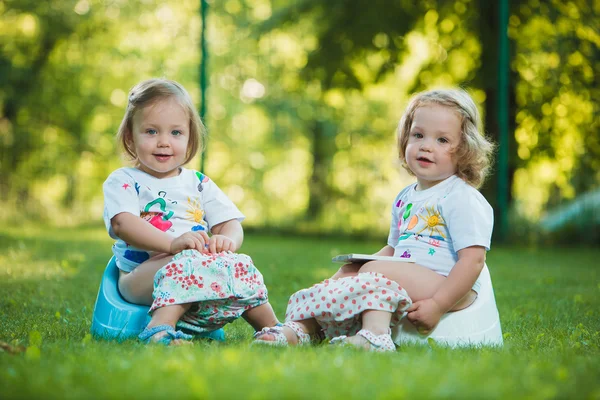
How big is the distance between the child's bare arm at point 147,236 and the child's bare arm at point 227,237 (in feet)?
0.15

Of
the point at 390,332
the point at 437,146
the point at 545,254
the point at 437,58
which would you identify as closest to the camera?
the point at 390,332

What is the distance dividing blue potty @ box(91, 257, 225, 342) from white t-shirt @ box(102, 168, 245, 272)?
181 millimetres

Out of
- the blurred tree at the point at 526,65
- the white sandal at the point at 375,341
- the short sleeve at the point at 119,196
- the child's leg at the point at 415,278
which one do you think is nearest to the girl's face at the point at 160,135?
the short sleeve at the point at 119,196

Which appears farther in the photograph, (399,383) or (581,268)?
(581,268)

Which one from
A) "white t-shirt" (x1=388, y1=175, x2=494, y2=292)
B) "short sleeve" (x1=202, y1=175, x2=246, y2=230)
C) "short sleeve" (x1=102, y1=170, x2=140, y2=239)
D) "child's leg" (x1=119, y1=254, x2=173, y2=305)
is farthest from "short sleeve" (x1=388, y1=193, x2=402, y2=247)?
"short sleeve" (x1=102, y1=170, x2=140, y2=239)

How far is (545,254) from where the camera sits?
758 cm

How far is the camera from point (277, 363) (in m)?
2.14

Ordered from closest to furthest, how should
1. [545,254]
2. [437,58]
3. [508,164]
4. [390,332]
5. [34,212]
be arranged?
[390,332], [545,254], [508,164], [437,58], [34,212]

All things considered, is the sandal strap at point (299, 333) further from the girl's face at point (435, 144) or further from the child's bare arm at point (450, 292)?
the girl's face at point (435, 144)

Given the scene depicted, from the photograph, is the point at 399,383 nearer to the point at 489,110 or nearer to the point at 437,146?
the point at 437,146

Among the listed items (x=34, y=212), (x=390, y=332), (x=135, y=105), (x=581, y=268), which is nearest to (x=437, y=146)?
(x=390, y=332)

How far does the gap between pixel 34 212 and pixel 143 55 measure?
3.70m

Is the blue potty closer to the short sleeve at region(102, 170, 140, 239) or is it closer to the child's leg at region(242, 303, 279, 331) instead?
the child's leg at region(242, 303, 279, 331)

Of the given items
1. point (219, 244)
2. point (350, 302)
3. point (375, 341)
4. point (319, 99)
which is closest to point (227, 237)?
point (219, 244)
